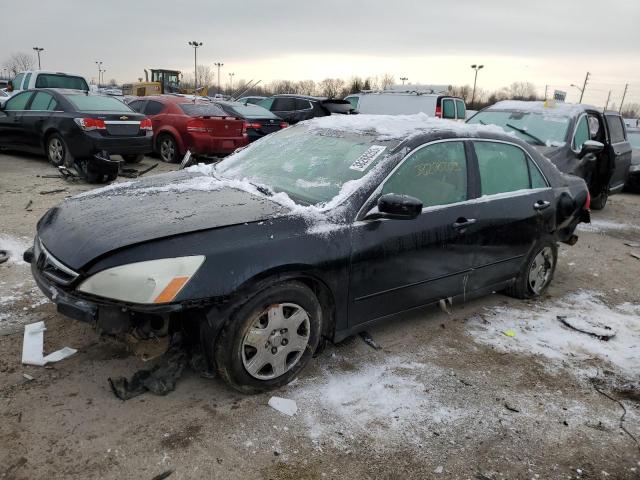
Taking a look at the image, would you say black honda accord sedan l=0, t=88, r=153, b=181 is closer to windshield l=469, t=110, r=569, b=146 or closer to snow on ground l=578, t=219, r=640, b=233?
windshield l=469, t=110, r=569, b=146

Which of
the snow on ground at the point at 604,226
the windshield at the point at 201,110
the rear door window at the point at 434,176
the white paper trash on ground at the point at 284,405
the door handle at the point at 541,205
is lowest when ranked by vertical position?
the white paper trash on ground at the point at 284,405

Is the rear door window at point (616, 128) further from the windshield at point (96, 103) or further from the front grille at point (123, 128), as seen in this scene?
the windshield at point (96, 103)

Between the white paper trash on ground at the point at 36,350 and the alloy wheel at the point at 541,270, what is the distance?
3923 mm

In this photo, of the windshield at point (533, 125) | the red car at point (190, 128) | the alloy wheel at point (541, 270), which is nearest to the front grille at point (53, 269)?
the alloy wheel at point (541, 270)

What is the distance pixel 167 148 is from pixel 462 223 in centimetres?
909

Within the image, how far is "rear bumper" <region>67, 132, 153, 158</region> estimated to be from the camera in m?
9.09

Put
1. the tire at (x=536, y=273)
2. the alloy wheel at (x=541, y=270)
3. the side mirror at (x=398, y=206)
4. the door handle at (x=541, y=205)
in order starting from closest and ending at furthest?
1. the side mirror at (x=398, y=206)
2. the door handle at (x=541, y=205)
3. the tire at (x=536, y=273)
4. the alloy wheel at (x=541, y=270)

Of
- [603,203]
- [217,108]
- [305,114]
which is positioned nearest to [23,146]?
[217,108]

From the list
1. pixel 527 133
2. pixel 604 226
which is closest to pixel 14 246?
pixel 527 133

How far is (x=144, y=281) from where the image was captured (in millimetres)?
2598

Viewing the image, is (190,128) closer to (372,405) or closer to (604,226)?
(604,226)

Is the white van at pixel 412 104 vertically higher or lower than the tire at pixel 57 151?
higher

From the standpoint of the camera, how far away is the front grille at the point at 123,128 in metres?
9.35

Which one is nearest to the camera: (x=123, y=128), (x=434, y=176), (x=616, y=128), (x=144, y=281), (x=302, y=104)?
(x=144, y=281)
